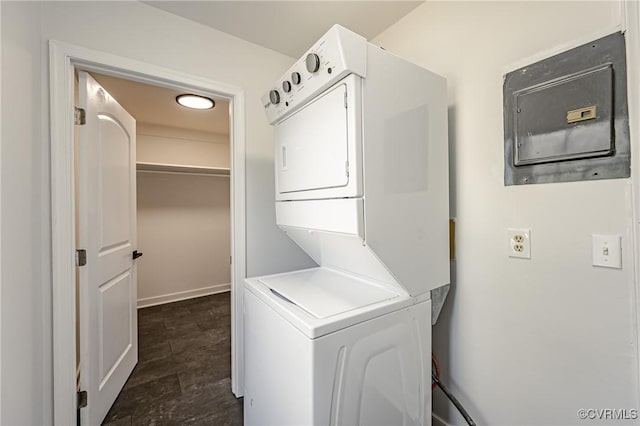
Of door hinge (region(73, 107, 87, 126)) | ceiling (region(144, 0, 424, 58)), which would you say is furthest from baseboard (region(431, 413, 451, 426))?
door hinge (region(73, 107, 87, 126))

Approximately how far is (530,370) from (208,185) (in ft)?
14.5

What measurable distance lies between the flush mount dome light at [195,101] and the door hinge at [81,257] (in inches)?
73.7

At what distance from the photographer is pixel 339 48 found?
41.4 inches

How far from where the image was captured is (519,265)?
4.29 ft

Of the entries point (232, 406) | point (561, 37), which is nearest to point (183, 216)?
point (232, 406)

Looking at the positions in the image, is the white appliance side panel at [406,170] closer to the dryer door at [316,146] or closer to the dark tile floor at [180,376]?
the dryer door at [316,146]

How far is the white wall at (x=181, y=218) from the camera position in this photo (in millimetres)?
3861

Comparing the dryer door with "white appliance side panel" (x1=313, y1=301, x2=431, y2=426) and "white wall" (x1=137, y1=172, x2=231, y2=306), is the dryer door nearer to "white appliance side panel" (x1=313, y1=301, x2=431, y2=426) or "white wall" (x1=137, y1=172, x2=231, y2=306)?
"white appliance side panel" (x1=313, y1=301, x2=431, y2=426)

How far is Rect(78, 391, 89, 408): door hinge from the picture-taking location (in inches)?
62.6

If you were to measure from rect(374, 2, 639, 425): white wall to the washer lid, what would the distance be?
0.60 metres

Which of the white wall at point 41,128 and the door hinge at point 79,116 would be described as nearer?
the white wall at point 41,128

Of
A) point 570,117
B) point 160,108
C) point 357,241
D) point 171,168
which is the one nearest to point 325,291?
point 357,241

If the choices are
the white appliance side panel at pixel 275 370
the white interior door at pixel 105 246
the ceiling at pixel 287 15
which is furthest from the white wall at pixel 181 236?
the white appliance side panel at pixel 275 370
